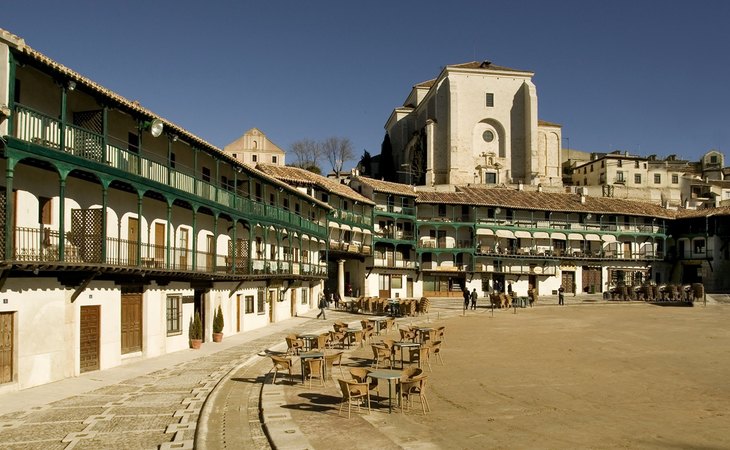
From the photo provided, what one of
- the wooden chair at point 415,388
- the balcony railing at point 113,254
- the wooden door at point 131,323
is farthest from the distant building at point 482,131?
the wooden chair at point 415,388

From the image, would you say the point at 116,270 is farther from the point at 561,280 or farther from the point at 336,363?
the point at 561,280

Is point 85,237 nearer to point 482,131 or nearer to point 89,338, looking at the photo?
point 89,338

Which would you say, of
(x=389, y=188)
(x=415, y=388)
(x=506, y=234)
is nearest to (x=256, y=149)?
(x=389, y=188)

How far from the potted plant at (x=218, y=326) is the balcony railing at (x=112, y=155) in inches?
199

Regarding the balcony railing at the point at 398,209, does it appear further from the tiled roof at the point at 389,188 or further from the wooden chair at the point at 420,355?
the wooden chair at the point at 420,355

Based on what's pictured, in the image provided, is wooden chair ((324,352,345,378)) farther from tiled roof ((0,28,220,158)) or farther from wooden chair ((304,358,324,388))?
tiled roof ((0,28,220,158))

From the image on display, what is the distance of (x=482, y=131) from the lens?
83.1m

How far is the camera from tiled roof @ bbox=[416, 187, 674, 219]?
63750mm

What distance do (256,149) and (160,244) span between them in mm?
67750

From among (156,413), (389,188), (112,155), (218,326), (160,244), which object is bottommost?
(156,413)

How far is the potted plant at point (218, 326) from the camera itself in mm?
27422

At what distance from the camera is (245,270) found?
3172 cm

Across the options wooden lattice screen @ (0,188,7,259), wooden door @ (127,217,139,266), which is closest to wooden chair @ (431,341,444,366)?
wooden door @ (127,217,139,266)

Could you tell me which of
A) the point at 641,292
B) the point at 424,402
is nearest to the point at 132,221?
the point at 424,402
